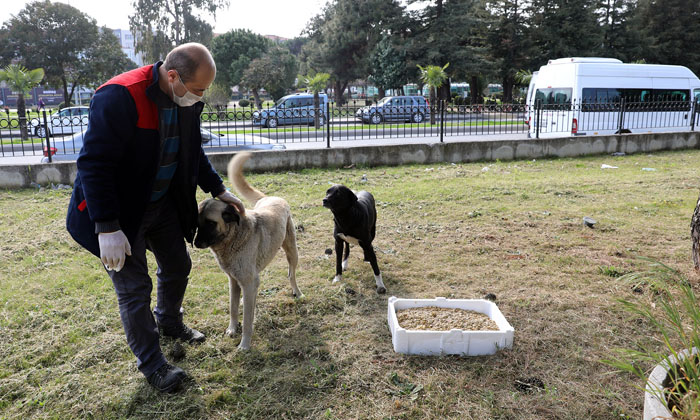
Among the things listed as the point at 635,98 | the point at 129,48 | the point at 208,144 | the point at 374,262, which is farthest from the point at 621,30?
the point at 129,48

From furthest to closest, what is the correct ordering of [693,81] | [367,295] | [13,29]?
[13,29]
[693,81]
[367,295]

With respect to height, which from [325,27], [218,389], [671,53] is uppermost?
[325,27]

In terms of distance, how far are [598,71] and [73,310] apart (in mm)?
17169

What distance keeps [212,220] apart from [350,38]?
4230 cm

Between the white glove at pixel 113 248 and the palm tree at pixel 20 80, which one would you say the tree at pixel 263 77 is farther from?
the white glove at pixel 113 248

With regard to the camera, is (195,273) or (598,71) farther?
(598,71)

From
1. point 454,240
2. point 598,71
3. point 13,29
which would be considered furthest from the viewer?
point 13,29

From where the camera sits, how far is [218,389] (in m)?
2.94

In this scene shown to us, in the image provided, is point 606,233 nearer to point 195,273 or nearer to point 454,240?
point 454,240

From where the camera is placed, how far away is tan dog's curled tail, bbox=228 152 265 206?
3.78 metres

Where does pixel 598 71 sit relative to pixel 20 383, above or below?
above

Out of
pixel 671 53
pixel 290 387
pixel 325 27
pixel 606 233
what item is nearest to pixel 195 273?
pixel 290 387

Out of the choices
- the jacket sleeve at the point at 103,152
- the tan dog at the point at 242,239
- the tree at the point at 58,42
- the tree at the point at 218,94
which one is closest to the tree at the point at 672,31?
the tree at the point at 218,94

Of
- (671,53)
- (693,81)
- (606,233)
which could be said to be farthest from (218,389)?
(671,53)
